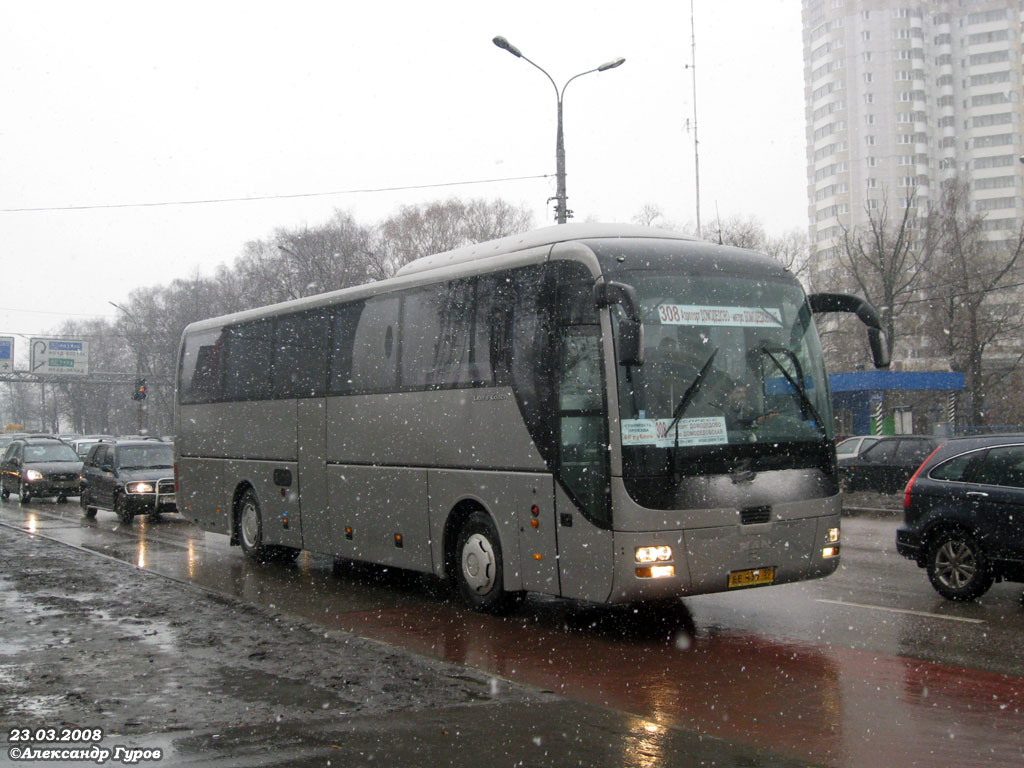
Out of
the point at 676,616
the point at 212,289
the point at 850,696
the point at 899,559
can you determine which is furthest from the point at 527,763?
the point at 212,289

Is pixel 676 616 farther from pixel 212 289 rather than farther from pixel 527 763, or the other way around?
pixel 212 289

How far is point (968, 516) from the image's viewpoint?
34.6 ft

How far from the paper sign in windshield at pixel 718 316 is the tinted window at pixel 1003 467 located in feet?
9.40

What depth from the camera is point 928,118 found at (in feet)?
405

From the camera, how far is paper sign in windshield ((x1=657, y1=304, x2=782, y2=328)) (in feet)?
29.8

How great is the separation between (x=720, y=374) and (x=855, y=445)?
61.2 feet

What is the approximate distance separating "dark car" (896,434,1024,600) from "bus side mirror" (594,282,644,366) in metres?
4.27

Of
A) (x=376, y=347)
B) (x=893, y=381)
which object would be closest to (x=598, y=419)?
(x=376, y=347)

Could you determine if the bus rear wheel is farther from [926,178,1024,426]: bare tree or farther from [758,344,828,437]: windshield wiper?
[926,178,1024,426]: bare tree

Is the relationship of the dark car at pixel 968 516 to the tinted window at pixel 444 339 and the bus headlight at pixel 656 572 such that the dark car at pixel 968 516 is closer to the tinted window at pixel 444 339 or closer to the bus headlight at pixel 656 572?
the bus headlight at pixel 656 572

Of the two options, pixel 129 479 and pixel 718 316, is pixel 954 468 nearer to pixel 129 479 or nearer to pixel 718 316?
pixel 718 316

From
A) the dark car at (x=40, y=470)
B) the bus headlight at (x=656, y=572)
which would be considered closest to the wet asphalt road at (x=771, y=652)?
the bus headlight at (x=656, y=572)

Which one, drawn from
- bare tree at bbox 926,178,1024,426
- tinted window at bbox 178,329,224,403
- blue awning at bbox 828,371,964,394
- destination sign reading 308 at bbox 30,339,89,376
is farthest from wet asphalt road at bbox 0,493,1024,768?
destination sign reading 308 at bbox 30,339,89,376

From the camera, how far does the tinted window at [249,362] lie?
48.3 feet
